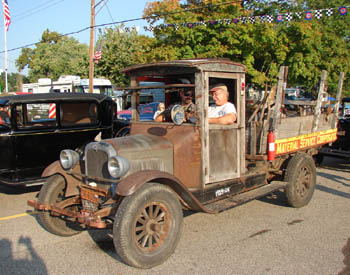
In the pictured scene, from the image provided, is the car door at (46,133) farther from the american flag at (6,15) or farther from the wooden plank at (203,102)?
the american flag at (6,15)

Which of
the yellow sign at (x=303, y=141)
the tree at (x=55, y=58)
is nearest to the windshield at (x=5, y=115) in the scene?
the yellow sign at (x=303, y=141)

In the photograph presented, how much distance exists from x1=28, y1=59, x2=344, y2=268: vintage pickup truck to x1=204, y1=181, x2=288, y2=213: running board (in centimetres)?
1

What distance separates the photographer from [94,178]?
13.0ft

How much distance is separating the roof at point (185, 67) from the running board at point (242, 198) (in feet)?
5.69

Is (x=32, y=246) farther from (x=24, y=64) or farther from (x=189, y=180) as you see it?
(x=24, y=64)

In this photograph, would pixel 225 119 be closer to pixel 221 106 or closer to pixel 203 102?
pixel 221 106

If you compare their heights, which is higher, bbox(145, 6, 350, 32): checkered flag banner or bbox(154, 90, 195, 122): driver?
bbox(145, 6, 350, 32): checkered flag banner

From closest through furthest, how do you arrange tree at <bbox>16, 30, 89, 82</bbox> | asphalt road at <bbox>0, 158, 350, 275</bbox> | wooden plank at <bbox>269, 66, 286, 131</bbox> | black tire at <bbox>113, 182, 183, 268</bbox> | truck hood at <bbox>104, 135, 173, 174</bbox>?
black tire at <bbox>113, 182, 183, 268</bbox> → asphalt road at <bbox>0, 158, 350, 275</bbox> → truck hood at <bbox>104, 135, 173, 174</bbox> → wooden plank at <bbox>269, 66, 286, 131</bbox> → tree at <bbox>16, 30, 89, 82</bbox>

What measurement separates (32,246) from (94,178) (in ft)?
4.15

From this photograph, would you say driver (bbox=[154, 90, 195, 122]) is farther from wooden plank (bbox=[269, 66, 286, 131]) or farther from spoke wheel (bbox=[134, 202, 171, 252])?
wooden plank (bbox=[269, 66, 286, 131])

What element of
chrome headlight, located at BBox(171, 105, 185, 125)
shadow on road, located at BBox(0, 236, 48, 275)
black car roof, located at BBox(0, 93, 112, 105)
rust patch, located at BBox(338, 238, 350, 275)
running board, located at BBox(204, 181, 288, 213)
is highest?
black car roof, located at BBox(0, 93, 112, 105)

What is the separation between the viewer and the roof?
408 centimetres

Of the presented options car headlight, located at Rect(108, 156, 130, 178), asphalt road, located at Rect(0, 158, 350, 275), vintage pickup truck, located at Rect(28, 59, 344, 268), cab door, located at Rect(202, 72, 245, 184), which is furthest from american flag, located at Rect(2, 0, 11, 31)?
car headlight, located at Rect(108, 156, 130, 178)

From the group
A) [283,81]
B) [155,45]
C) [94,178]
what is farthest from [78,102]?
[155,45]
